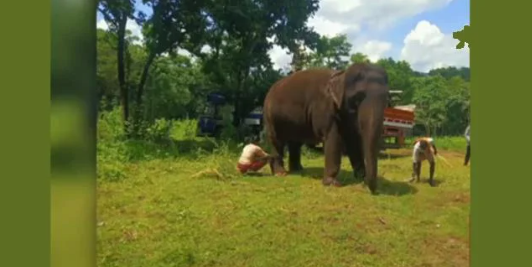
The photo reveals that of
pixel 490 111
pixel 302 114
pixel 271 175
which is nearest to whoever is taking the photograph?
pixel 490 111

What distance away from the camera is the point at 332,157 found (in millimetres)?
3883

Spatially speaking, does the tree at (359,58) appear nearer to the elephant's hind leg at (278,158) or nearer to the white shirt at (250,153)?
the elephant's hind leg at (278,158)

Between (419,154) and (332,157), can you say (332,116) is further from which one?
(419,154)

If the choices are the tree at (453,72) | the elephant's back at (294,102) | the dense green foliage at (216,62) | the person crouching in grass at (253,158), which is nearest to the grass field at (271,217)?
the person crouching in grass at (253,158)

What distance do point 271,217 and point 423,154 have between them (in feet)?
3.36

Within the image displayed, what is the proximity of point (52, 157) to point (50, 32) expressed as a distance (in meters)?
0.72

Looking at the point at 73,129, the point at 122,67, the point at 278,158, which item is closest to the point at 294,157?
the point at 278,158

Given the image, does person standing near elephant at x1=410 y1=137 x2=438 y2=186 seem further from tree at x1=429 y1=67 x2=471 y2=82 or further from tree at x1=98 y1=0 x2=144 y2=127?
tree at x1=98 y1=0 x2=144 y2=127

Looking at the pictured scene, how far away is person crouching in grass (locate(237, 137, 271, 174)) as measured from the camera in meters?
3.83

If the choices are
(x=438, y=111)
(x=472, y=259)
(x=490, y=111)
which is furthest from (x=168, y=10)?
(x=472, y=259)

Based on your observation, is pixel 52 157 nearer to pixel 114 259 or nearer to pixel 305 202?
pixel 114 259

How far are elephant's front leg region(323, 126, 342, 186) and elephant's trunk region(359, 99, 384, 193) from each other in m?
0.19

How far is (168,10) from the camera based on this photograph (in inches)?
148

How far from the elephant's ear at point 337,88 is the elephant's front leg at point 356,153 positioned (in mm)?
251
